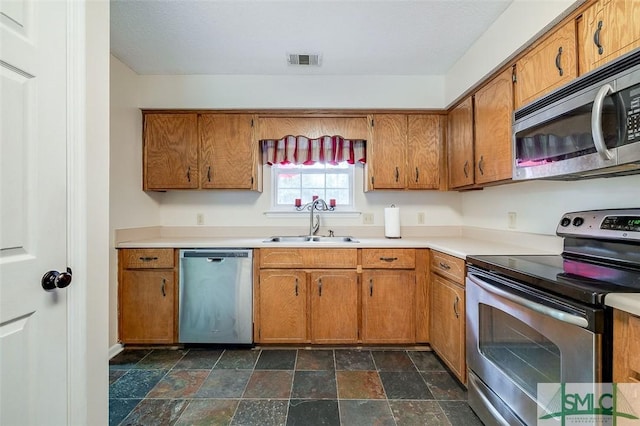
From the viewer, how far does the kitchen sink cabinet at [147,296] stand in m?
2.36

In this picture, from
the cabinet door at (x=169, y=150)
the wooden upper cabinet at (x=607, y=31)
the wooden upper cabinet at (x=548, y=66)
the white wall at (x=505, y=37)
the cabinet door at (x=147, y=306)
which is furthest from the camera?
the cabinet door at (x=169, y=150)

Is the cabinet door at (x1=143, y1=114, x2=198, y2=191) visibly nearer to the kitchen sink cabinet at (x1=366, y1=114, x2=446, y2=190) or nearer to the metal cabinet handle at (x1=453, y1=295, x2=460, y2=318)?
the kitchen sink cabinet at (x1=366, y1=114, x2=446, y2=190)

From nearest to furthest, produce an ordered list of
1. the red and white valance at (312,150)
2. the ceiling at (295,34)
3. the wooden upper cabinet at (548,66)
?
the wooden upper cabinet at (548,66), the ceiling at (295,34), the red and white valance at (312,150)

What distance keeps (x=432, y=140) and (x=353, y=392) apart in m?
2.24

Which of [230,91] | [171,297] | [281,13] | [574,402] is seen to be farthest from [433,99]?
[171,297]

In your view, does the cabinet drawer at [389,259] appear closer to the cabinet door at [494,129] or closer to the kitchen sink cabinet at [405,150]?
the kitchen sink cabinet at [405,150]

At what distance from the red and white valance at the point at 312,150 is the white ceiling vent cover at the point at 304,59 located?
0.66m

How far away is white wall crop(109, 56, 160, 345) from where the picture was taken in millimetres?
2305

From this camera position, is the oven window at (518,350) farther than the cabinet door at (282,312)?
No

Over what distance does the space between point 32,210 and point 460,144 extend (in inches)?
107

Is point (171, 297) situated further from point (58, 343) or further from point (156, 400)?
point (58, 343)

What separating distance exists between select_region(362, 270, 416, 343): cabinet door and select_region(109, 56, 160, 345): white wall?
83.9 inches

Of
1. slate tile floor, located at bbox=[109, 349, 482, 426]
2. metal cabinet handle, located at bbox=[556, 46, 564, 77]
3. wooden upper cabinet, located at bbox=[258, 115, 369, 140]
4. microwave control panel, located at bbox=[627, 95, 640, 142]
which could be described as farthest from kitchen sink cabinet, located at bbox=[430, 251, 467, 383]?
wooden upper cabinet, located at bbox=[258, 115, 369, 140]

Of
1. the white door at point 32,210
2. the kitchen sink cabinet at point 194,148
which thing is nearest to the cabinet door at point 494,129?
the kitchen sink cabinet at point 194,148
